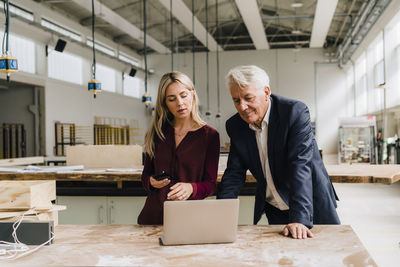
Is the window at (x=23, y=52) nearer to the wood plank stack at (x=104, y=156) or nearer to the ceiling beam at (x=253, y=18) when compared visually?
the ceiling beam at (x=253, y=18)

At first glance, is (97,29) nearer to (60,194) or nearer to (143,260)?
(60,194)

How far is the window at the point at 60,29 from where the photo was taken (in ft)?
37.8

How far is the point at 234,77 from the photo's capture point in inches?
73.5

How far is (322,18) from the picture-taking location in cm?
1259

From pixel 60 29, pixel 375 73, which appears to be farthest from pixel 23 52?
pixel 375 73

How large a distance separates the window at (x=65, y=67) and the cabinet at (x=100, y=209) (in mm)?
9314

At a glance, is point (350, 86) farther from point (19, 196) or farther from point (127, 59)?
point (19, 196)

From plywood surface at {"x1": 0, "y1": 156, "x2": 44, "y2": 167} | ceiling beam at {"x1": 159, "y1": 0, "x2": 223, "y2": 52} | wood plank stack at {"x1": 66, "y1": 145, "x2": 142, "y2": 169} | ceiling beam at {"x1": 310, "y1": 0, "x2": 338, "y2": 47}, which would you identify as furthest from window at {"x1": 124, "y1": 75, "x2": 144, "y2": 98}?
wood plank stack at {"x1": 66, "y1": 145, "x2": 142, "y2": 169}

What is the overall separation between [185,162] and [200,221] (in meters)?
0.64

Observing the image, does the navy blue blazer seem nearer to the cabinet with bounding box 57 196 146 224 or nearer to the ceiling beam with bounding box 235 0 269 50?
the cabinet with bounding box 57 196 146 224

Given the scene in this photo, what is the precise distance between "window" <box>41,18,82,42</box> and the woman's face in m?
9.90

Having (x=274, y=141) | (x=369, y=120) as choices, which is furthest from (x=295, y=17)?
(x=274, y=141)

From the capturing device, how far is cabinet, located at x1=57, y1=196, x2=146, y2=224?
368cm

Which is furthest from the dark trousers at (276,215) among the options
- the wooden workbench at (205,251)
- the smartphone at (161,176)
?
the smartphone at (161,176)
